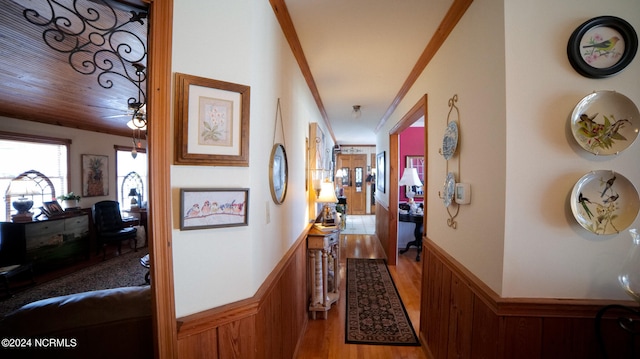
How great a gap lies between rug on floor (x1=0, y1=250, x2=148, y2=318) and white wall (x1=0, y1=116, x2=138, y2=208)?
1400 millimetres

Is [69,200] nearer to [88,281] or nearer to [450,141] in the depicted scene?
[88,281]

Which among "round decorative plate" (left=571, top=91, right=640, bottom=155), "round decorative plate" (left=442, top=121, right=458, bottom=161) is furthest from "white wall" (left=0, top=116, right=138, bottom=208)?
"round decorative plate" (left=571, top=91, right=640, bottom=155)

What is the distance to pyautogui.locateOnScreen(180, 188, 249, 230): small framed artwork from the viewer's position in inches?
37.1

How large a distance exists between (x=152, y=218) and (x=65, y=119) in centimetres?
483

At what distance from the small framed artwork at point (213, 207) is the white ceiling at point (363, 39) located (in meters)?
1.26

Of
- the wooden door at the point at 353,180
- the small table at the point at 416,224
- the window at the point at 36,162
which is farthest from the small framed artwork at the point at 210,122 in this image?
the wooden door at the point at 353,180

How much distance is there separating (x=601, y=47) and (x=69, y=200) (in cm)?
633

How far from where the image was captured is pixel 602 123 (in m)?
0.97

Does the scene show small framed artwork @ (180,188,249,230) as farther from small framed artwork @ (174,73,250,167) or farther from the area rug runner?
the area rug runner

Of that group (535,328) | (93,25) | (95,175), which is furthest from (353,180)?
(93,25)

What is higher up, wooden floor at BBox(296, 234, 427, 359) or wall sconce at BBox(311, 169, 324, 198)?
wall sconce at BBox(311, 169, 324, 198)

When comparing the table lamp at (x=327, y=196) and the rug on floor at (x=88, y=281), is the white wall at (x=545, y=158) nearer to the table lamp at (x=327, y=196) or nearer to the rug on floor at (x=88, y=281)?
the table lamp at (x=327, y=196)

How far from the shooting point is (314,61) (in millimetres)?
2184

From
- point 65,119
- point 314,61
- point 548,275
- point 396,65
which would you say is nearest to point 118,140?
point 65,119
